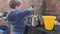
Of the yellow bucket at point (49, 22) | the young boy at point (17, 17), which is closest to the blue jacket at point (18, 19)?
the young boy at point (17, 17)

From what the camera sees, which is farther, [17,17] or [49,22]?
[17,17]

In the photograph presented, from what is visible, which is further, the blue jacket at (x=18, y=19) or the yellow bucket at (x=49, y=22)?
the blue jacket at (x=18, y=19)

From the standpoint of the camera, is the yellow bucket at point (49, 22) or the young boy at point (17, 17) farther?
the young boy at point (17, 17)

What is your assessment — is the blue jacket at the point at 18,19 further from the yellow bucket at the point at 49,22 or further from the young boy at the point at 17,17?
the yellow bucket at the point at 49,22

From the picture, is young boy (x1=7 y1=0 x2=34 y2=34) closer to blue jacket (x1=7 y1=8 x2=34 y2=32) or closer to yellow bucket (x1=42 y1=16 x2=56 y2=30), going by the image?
blue jacket (x1=7 y1=8 x2=34 y2=32)

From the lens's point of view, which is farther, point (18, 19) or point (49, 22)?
point (18, 19)

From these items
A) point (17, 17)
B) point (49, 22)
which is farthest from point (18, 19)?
point (49, 22)

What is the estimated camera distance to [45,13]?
225 centimetres

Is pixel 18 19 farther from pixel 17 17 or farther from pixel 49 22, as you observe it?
pixel 49 22

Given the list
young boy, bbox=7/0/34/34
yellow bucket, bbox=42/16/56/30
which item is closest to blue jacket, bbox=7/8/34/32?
young boy, bbox=7/0/34/34

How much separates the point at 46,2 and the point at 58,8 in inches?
7.8

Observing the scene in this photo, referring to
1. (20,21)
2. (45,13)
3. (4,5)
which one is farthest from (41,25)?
(4,5)

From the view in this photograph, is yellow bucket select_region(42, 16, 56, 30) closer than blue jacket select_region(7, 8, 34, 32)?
Yes

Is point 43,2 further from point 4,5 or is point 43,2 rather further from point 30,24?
point 4,5
